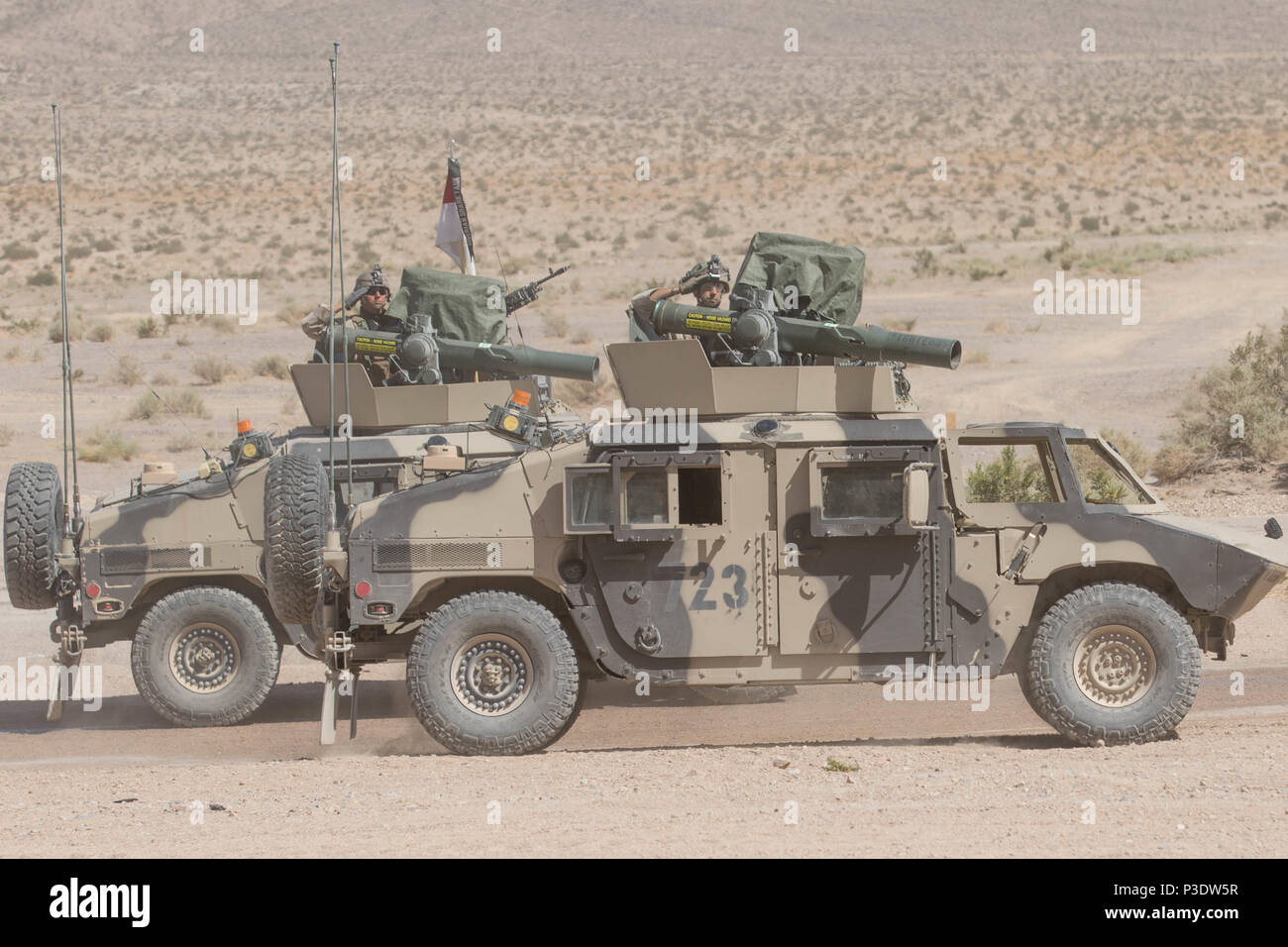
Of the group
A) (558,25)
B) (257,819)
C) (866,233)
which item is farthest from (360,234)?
(558,25)

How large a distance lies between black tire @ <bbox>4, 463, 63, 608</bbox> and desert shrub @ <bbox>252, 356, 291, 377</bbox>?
19.8m

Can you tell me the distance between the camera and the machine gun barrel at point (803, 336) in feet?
37.7

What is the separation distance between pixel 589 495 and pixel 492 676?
119 centimetres

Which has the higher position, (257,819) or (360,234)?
(360,234)

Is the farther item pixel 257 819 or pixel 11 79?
pixel 11 79

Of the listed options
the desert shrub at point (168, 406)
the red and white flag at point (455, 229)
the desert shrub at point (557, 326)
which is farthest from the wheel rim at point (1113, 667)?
the desert shrub at point (557, 326)

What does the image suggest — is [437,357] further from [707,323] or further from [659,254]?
[659,254]

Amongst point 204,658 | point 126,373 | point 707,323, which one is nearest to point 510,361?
point 707,323

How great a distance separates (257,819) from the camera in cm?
877

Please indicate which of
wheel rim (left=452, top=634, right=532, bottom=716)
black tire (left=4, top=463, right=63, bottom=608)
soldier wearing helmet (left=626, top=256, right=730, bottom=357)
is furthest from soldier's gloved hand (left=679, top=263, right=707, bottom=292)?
black tire (left=4, top=463, right=63, bottom=608)

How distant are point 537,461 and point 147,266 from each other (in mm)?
37783

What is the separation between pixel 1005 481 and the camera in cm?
1902
